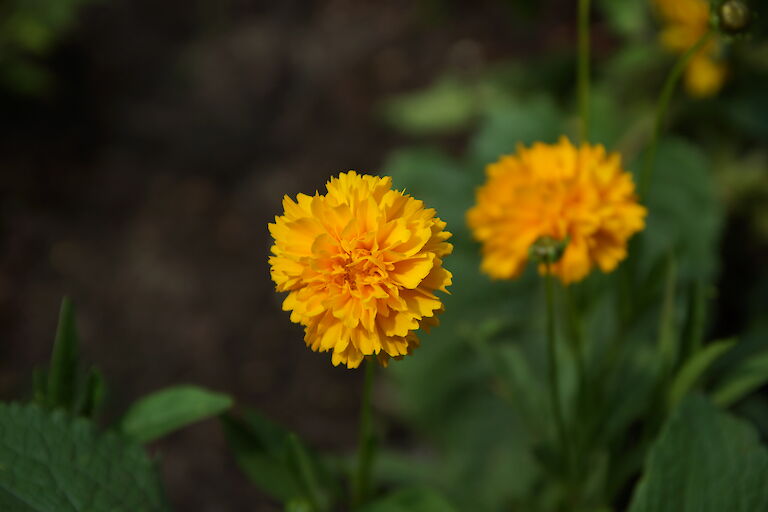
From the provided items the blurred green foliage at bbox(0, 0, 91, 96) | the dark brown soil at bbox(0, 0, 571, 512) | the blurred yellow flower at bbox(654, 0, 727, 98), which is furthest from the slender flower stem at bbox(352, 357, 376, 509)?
the blurred green foliage at bbox(0, 0, 91, 96)

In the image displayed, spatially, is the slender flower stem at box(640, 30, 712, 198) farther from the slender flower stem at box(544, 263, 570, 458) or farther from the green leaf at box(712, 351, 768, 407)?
the green leaf at box(712, 351, 768, 407)

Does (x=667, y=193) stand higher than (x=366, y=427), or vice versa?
(x=667, y=193)

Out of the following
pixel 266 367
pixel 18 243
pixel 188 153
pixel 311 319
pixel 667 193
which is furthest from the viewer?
pixel 188 153

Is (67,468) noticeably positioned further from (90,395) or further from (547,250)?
(547,250)

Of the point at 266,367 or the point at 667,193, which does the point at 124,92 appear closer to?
the point at 266,367

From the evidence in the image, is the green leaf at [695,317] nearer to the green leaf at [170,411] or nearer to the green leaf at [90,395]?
the green leaf at [170,411]

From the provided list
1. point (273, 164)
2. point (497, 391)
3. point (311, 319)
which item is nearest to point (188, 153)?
point (273, 164)
